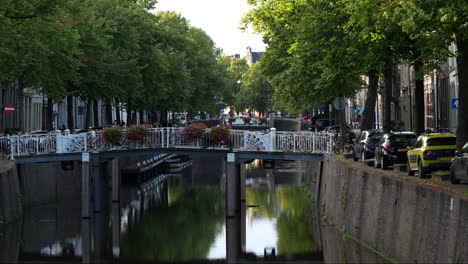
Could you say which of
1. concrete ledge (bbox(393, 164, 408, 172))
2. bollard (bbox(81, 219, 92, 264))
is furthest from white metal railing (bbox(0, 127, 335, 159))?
concrete ledge (bbox(393, 164, 408, 172))

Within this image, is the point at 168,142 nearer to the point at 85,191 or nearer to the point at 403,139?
the point at 85,191

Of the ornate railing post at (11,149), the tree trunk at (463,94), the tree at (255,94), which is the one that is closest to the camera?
the tree trunk at (463,94)

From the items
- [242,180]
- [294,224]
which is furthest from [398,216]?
[242,180]

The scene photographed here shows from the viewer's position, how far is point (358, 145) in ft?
129

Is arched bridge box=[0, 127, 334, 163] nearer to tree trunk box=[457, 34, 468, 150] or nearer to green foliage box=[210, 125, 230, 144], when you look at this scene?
green foliage box=[210, 125, 230, 144]

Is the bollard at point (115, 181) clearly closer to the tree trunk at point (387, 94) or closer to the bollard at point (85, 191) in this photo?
the bollard at point (85, 191)

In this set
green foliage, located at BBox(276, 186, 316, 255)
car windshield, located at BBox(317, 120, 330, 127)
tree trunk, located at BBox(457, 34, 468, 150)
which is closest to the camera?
tree trunk, located at BBox(457, 34, 468, 150)

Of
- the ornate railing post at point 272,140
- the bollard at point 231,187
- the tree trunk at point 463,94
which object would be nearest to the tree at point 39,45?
the bollard at point 231,187

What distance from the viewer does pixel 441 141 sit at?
2764 cm

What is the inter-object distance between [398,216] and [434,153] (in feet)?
9.41

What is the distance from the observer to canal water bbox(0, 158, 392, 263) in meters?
32.2

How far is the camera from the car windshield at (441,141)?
27438 mm

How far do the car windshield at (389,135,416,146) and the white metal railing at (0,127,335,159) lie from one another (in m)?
9.66

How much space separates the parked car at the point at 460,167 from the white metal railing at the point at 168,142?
19115mm
